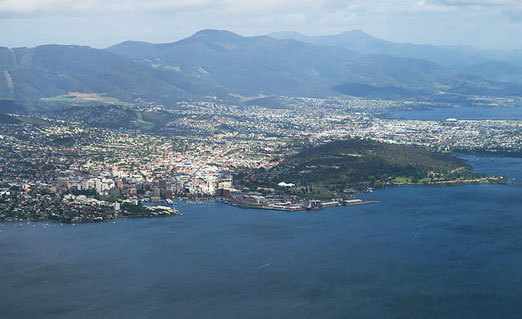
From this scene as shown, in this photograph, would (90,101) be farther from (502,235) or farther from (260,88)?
(502,235)

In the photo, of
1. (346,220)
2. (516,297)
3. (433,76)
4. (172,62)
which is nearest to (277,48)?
(172,62)

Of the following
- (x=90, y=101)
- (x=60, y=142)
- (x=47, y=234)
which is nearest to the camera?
(x=47, y=234)

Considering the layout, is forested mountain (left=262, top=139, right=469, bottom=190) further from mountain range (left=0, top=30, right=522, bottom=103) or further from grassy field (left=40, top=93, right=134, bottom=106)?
mountain range (left=0, top=30, right=522, bottom=103)

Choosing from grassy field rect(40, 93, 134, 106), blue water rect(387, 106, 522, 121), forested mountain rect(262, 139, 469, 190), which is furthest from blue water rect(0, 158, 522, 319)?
grassy field rect(40, 93, 134, 106)

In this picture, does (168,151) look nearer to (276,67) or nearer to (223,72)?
(223,72)

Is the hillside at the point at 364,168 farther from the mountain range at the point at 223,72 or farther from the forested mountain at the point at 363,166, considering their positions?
the mountain range at the point at 223,72

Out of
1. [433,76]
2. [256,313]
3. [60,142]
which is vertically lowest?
[256,313]

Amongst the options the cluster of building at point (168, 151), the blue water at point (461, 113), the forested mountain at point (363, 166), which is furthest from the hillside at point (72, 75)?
the forested mountain at point (363, 166)
